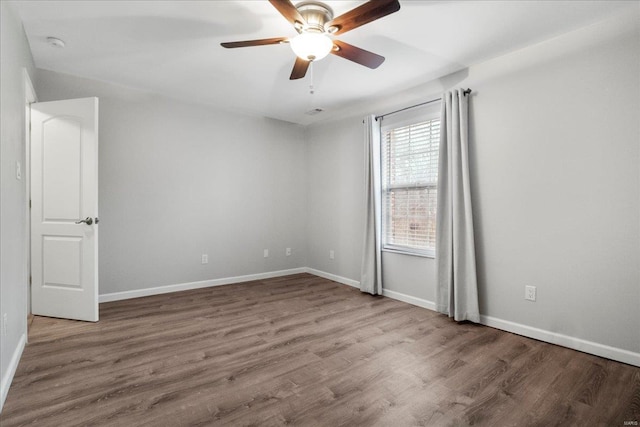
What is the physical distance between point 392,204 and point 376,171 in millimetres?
473

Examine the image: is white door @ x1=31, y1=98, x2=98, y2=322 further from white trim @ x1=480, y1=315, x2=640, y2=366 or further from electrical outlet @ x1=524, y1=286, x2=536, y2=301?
electrical outlet @ x1=524, y1=286, x2=536, y2=301

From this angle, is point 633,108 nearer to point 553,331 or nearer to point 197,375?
point 553,331

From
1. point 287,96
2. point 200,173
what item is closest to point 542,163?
point 287,96

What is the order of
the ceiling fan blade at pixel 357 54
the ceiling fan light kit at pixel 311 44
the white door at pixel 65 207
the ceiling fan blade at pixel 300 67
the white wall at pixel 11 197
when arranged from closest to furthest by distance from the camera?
the white wall at pixel 11 197 < the ceiling fan light kit at pixel 311 44 < the ceiling fan blade at pixel 357 54 < the ceiling fan blade at pixel 300 67 < the white door at pixel 65 207

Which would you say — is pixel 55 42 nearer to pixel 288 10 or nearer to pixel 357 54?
pixel 288 10

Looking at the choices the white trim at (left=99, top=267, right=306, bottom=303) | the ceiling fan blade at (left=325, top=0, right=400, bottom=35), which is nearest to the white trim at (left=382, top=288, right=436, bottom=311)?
the white trim at (left=99, top=267, right=306, bottom=303)

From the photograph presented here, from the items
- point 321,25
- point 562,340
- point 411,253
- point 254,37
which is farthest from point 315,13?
point 562,340

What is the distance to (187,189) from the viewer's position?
14.1 ft

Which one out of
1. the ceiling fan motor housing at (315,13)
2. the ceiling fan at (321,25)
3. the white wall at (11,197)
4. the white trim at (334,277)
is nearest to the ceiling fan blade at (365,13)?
the ceiling fan at (321,25)

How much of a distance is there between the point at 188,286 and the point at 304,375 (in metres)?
2.74

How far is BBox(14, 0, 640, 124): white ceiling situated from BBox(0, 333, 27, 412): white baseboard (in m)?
2.44

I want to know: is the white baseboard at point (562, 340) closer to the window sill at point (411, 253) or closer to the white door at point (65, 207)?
the window sill at point (411, 253)

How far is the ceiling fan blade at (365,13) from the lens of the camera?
5.75 ft

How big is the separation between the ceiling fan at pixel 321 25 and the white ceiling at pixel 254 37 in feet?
0.54
